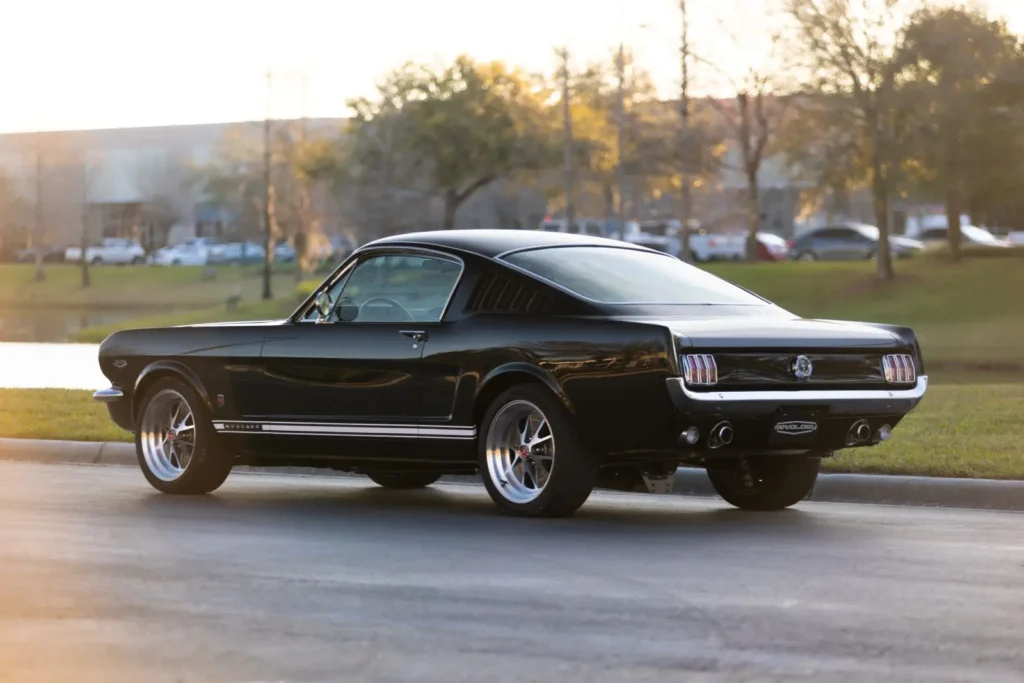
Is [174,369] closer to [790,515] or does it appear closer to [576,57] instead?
[790,515]

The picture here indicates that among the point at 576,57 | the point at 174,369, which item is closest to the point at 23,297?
the point at 576,57

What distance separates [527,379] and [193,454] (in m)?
2.58

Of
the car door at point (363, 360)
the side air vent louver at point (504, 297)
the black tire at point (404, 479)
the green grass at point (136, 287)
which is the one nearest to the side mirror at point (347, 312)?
the car door at point (363, 360)

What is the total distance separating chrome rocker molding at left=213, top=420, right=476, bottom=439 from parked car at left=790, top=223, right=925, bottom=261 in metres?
61.3

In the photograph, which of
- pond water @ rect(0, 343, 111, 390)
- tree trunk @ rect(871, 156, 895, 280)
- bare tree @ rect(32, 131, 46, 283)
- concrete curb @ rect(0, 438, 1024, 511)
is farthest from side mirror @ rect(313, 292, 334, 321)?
bare tree @ rect(32, 131, 46, 283)

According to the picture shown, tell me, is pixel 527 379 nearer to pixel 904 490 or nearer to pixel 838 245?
pixel 904 490

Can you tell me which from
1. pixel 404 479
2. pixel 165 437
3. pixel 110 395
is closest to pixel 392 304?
pixel 404 479

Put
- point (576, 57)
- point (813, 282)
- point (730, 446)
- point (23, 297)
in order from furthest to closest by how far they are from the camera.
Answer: point (23, 297), point (576, 57), point (813, 282), point (730, 446)

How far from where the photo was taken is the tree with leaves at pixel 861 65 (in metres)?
47.3

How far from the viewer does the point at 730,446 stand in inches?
351

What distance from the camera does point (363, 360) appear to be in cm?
999

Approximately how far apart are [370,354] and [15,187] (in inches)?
3434

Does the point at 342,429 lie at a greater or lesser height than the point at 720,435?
lesser

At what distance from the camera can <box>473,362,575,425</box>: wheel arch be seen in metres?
9.10
